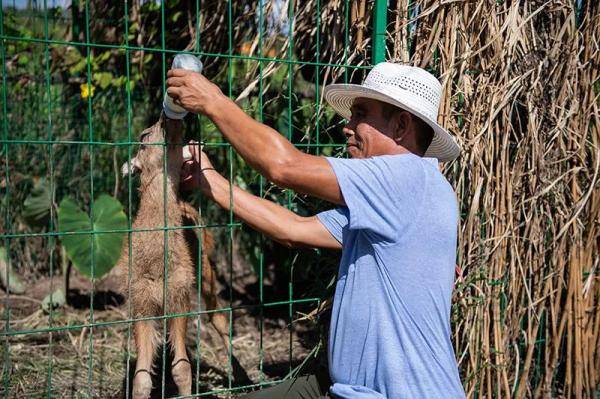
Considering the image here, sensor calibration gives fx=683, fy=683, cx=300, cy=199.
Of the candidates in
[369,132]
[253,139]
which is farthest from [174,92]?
[369,132]

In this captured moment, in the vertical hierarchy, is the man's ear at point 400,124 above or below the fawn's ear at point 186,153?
above

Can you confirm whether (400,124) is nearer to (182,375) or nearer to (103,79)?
(182,375)

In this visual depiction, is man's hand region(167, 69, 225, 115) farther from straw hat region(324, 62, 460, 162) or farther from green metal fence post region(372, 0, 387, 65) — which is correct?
green metal fence post region(372, 0, 387, 65)

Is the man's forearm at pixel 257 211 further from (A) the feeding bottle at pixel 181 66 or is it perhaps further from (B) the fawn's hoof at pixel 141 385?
(B) the fawn's hoof at pixel 141 385

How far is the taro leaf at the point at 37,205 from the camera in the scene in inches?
244

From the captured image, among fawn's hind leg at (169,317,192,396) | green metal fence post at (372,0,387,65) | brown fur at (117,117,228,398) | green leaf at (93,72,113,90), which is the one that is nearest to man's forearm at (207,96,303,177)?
brown fur at (117,117,228,398)

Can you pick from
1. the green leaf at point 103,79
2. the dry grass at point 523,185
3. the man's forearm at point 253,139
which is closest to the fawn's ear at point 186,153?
the man's forearm at point 253,139

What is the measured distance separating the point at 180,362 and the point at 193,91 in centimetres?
159

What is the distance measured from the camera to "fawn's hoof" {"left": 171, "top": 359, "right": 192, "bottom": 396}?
142 inches

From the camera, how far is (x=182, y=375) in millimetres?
3621

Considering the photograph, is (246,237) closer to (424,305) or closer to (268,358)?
(268,358)

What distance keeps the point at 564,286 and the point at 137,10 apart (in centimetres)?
406

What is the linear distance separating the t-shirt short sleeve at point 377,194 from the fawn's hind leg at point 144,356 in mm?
1564

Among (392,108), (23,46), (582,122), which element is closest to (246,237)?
(23,46)
